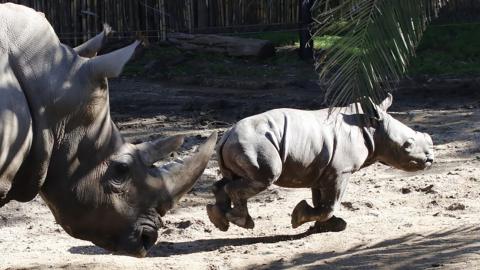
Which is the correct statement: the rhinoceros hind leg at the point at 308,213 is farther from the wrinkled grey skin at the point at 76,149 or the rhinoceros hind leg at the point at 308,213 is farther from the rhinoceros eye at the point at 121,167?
the rhinoceros eye at the point at 121,167

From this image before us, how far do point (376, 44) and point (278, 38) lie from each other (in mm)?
11148

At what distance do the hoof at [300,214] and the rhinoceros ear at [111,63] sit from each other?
10.2 feet

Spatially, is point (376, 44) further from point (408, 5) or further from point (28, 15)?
point (28, 15)

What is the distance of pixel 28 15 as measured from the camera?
4031 millimetres

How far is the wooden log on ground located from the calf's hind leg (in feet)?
28.1

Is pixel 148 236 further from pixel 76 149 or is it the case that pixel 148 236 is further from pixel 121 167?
pixel 76 149

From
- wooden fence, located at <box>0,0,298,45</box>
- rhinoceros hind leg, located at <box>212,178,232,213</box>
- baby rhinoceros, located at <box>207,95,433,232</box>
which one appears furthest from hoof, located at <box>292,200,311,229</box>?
wooden fence, located at <box>0,0,298,45</box>

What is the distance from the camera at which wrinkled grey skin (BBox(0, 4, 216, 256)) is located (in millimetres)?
3846

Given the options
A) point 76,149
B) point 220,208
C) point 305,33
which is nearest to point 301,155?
point 220,208

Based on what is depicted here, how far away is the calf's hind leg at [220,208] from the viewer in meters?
6.84

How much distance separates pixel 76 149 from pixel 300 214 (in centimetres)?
305

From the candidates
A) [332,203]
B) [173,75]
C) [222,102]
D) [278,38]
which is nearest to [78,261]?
[332,203]

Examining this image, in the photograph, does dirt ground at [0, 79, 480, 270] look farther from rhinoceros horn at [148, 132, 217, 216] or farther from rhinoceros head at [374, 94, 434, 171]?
rhinoceros horn at [148, 132, 217, 216]

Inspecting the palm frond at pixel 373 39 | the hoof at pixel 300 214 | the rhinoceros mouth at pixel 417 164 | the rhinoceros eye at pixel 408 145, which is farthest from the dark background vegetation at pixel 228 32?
the palm frond at pixel 373 39
